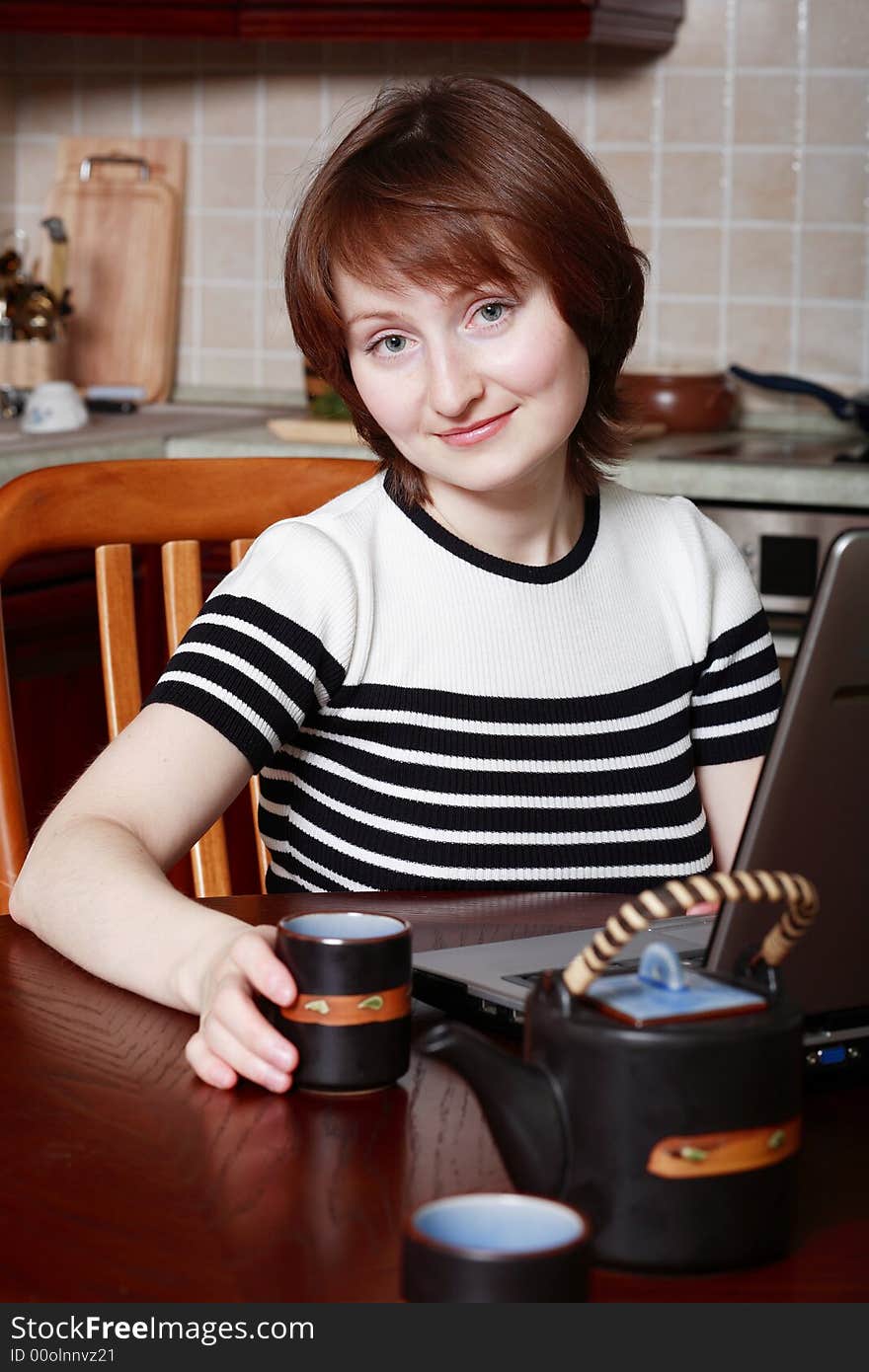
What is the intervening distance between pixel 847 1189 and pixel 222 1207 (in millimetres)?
258

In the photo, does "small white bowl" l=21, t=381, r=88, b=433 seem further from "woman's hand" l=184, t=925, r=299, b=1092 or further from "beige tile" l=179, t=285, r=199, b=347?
"woman's hand" l=184, t=925, r=299, b=1092

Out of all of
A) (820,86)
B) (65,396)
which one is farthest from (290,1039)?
(820,86)

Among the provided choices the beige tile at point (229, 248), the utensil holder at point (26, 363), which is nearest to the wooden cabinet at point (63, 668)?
the utensil holder at point (26, 363)

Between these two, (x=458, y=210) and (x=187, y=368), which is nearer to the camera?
(x=458, y=210)

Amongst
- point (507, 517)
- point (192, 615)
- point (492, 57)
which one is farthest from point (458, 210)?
point (492, 57)

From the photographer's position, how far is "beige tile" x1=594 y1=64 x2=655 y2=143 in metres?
3.00

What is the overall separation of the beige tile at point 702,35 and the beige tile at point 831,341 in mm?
449

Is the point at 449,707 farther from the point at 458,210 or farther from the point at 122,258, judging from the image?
the point at 122,258

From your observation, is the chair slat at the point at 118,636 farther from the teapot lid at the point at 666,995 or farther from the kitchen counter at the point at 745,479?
the kitchen counter at the point at 745,479

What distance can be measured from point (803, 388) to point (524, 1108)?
2442 mm

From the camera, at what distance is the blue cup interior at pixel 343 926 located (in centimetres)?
81

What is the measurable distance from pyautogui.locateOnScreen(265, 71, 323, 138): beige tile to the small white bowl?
77 centimetres

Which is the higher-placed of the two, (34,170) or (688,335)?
(34,170)

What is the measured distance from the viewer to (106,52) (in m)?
3.28
